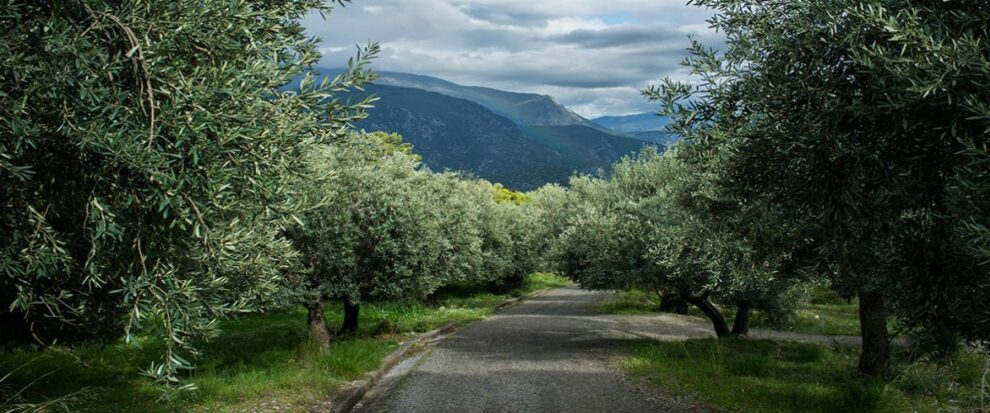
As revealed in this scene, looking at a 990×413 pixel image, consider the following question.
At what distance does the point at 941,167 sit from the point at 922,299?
1519 mm

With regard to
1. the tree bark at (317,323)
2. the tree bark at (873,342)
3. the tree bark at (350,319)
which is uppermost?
the tree bark at (873,342)

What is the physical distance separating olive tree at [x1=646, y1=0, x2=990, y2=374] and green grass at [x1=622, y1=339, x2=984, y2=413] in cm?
290

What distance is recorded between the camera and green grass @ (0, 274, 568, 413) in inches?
480

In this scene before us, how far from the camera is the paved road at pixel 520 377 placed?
1410cm

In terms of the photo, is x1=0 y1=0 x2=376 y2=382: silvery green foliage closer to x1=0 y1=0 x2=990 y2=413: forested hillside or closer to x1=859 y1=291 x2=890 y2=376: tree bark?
x1=0 y1=0 x2=990 y2=413: forested hillside

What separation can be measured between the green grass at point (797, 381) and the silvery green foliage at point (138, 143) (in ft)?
31.8

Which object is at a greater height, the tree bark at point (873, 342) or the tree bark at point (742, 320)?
the tree bark at point (873, 342)

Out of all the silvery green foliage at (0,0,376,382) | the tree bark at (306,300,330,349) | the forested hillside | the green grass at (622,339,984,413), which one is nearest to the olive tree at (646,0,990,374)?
the forested hillside

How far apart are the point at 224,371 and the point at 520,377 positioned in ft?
23.5

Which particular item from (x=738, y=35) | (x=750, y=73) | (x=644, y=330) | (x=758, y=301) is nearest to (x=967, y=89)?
(x=750, y=73)

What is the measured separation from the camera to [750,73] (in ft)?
32.1

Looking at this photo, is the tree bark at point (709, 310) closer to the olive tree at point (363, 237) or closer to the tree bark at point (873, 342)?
the tree bark at point (873, 342)

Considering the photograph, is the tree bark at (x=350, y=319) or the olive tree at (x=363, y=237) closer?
the olive tree at (x=363, y=237)

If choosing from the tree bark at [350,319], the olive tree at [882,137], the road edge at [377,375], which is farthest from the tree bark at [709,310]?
the olive tree at [882,137]
